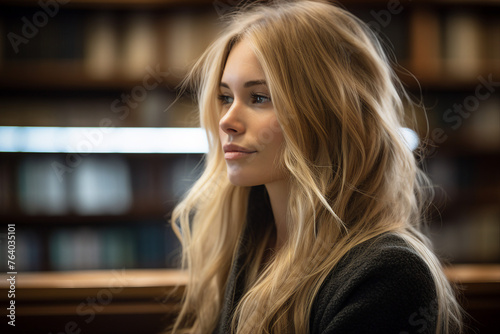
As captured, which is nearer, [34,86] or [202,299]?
[202,299]

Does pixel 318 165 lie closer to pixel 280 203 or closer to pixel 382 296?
pixel 280 203

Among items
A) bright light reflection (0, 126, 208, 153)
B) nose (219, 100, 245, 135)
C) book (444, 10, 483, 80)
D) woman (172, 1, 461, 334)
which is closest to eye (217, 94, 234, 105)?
woman (172, 1, 461, 334)

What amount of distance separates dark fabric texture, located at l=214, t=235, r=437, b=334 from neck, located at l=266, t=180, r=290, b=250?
0.89 feet

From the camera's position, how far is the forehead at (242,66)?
977 mm

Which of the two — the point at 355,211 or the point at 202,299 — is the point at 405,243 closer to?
the point at 355,211

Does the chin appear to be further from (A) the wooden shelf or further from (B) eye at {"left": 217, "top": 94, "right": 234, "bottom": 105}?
(A) the wooden shelf

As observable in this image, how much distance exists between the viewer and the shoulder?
29.5 inches

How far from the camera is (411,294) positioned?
0.75 metres

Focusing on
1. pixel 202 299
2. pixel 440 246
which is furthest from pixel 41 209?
pixel 440 246

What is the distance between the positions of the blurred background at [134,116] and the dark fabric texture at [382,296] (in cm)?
111

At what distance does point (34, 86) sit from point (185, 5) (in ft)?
2.42

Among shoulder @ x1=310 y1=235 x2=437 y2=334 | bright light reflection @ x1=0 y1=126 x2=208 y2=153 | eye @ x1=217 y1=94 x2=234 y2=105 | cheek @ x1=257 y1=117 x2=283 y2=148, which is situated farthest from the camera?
bright light reflection @ x1=0 y1=126 x2=208 y2=153

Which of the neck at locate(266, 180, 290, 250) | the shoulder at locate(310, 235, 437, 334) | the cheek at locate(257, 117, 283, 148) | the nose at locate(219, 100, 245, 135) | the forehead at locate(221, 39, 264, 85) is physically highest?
the forehead at locate(221, 39, 264, 85)

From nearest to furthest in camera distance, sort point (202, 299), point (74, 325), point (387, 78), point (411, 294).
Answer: point (411, 294) → point (387, 78) → point (202, 299) → point (74, 325)
